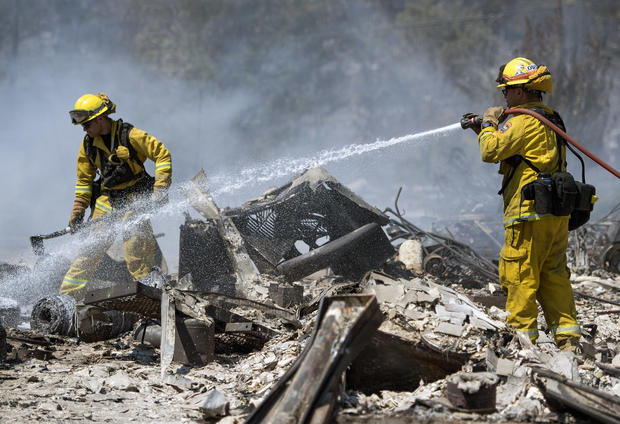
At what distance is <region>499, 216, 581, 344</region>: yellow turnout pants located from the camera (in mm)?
3064

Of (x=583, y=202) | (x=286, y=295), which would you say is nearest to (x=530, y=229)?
(x=583, y=202)

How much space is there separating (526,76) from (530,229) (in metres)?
0.97

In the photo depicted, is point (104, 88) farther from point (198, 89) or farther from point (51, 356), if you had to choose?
point (51, 356)

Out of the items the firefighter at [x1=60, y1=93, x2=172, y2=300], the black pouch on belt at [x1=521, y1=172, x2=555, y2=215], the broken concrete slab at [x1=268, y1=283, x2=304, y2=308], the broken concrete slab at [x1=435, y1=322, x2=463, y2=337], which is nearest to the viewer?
the broken concrete slab at [x1=435, y1=322, x2=463, y2=337]

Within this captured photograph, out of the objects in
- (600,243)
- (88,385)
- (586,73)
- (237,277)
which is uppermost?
(586,73)

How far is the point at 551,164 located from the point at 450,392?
Result: 1.75 metres

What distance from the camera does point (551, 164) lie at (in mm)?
3174

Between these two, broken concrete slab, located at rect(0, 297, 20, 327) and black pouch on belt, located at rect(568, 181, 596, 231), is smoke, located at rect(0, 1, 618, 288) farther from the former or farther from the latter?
black pouch on belt, located at rect(568, 181, 596, 231)

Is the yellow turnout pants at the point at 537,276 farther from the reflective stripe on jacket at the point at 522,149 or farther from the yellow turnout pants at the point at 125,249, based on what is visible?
the yellow turnout pants at the point at 125,249

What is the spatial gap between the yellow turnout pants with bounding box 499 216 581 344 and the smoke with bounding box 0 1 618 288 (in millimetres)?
11055

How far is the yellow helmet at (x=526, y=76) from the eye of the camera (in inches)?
128

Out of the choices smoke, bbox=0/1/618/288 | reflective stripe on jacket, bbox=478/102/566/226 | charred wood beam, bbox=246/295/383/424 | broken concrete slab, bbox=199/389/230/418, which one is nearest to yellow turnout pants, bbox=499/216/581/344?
reflective stripe on jacket, bbox=478/102/566/226

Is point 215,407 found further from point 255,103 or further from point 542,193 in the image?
point 255,103

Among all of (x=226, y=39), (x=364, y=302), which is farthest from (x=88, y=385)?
(x=226, y=39)
